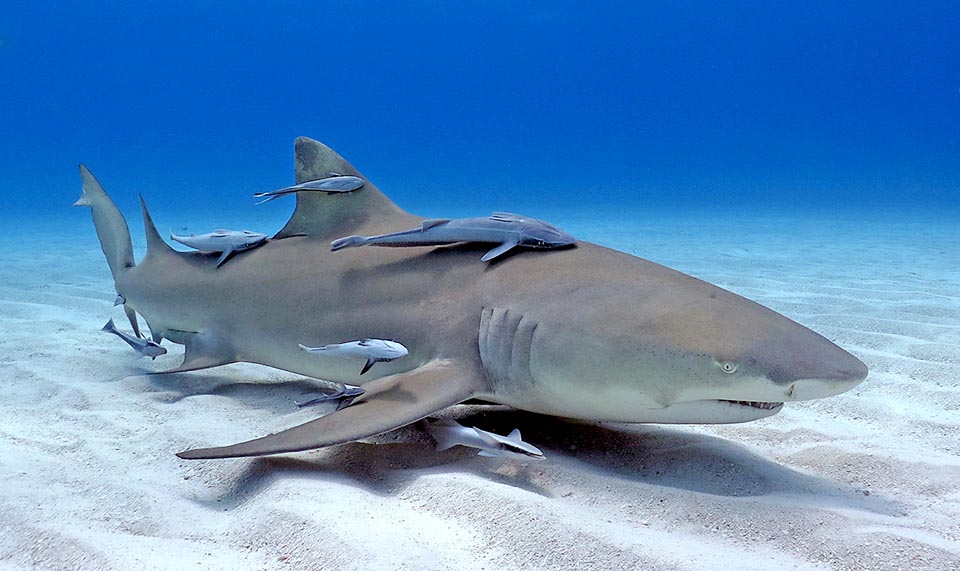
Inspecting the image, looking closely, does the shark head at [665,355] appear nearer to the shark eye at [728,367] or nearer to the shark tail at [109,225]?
the shark eye at [728,367]

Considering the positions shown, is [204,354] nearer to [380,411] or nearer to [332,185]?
[332,185]

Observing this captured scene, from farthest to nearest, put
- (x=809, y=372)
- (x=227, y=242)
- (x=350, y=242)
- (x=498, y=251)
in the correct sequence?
(x=227, y=242) → (x=350, y=242) → (x=498, y=251) → (x=809, y=372)

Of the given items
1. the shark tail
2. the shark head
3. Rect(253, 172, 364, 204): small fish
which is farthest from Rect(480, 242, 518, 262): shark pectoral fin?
the shark tail

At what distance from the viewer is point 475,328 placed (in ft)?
8.68

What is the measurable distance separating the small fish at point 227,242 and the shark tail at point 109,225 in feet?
2.65

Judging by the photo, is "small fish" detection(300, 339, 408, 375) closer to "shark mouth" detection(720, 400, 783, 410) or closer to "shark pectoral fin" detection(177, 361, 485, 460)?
"shark pectoral fin" detection(177, 361, 485, 460)

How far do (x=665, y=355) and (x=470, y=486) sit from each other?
0.75 m

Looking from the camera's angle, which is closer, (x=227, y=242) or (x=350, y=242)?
(x=350, y=242)

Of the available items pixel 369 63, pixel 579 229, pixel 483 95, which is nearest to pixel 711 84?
pixel 483 95

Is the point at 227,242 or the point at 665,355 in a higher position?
the point at 227,242

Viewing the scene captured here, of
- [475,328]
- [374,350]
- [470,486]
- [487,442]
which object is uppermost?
[475,328]

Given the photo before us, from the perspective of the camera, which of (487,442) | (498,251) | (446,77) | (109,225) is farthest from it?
(446,77)

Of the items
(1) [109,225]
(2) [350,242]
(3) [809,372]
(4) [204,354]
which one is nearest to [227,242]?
(4) [204,354]

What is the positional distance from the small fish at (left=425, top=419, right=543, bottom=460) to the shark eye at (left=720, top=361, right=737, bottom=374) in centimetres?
64
